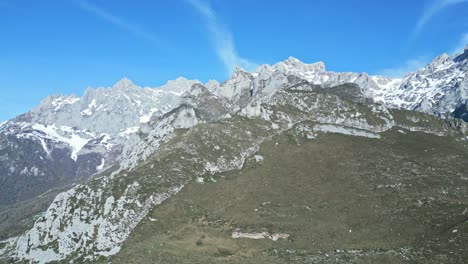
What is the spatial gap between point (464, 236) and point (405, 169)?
184 feet

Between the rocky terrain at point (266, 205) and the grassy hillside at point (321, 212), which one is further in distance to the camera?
the rocky terrain at point (266, 205)

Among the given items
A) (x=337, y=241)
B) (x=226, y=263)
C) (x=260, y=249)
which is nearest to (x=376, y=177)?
(x=337, y=241)

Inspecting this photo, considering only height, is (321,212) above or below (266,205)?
→ below

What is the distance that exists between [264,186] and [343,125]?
73016 mm

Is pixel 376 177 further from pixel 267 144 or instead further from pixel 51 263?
pixel 51 263

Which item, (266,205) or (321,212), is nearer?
(321,212)

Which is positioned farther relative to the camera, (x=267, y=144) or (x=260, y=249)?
(x=267, y=144)

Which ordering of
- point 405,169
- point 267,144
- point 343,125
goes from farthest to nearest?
point 343,125, point 267,144, point 405,169

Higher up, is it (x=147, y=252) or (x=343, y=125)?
(x=343, y=125)

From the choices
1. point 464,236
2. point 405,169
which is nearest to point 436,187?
point 405,169

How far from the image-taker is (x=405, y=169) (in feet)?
440

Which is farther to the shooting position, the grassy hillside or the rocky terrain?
the rocky terrain

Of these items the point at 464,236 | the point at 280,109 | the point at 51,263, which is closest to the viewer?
the point at 464,236

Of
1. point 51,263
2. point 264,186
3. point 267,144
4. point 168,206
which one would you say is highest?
point 267,144
